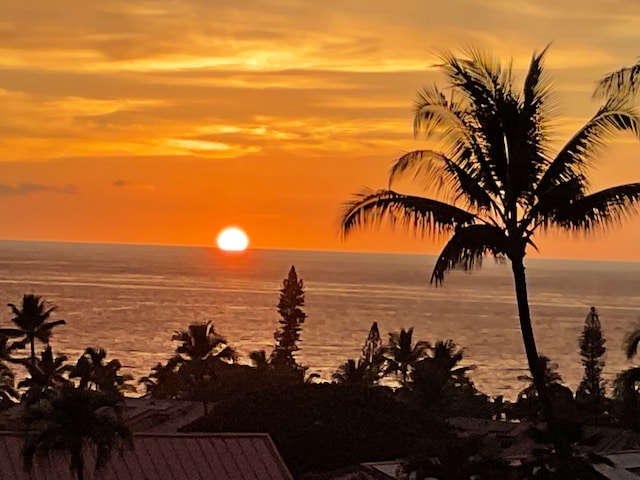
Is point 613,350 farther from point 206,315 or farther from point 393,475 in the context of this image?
point 393,475

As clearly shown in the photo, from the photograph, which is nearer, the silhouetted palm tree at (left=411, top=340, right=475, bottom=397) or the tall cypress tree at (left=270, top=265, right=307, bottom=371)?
the silhouetted palm tree at (left=411, top=340, right=475, bottom=397)

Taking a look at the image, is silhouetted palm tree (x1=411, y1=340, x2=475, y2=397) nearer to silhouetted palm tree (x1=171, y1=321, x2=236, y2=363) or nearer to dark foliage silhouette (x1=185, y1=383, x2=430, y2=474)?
silhouetted palm tree (x1=171, y1=321, x2=236, y2=363)

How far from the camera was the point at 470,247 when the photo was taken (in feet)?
48.4

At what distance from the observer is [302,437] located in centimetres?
4094

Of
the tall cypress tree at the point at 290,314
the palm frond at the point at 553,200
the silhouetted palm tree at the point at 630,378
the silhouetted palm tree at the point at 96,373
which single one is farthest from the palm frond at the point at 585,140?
the tall cypress tree at the point at 290,314

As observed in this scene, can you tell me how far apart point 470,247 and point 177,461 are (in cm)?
1682

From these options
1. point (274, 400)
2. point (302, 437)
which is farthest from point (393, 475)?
point (274, 400)

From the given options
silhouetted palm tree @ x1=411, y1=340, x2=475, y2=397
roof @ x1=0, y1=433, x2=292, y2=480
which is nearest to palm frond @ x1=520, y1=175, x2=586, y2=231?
roof @ x1=0, y1=433, x2=292, y2=480

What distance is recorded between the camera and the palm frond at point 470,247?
14.6m

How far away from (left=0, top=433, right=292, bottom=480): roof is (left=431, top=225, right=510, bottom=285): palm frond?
50.9ft

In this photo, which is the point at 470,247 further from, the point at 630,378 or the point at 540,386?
the point at 630,378

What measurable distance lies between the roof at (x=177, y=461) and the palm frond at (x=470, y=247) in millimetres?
15518

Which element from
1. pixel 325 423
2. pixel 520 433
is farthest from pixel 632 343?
pixel 325 423

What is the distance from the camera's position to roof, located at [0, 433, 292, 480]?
27.0m
